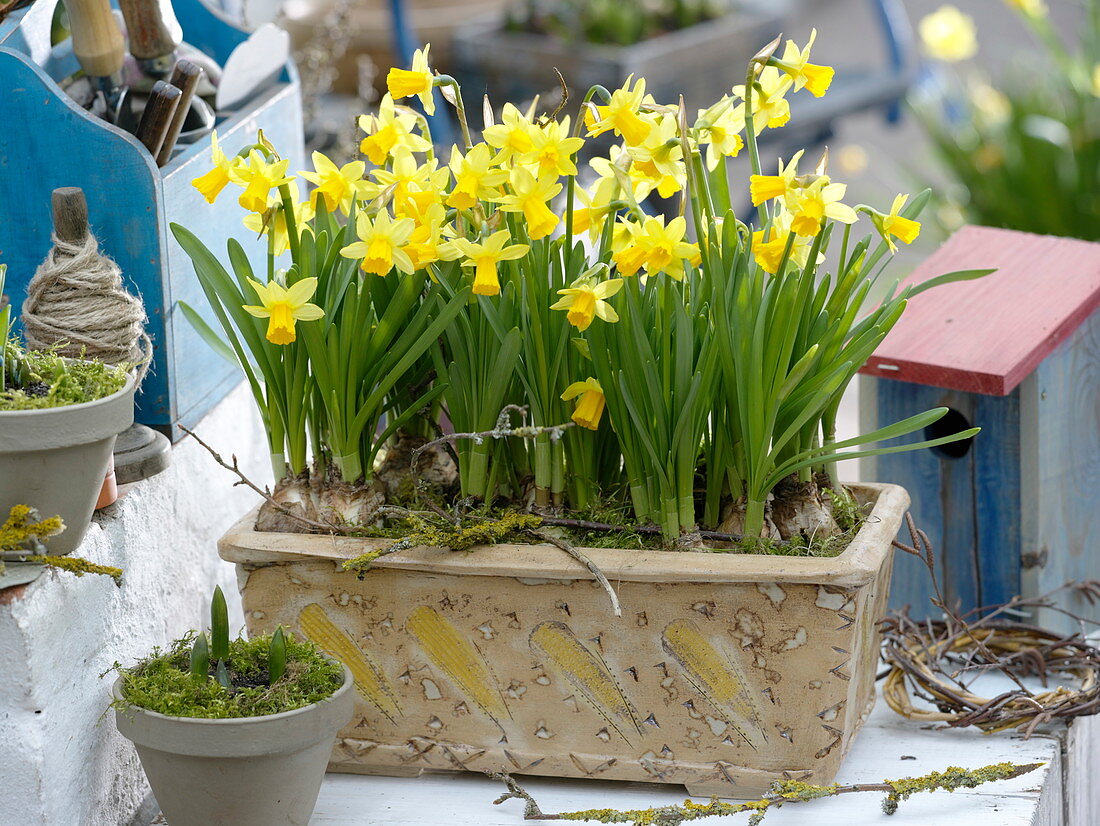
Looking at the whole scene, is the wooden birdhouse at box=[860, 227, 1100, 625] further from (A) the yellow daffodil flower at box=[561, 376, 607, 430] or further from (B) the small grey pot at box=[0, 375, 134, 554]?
(B) the small grey pot at box=[0, 375, 134, 554]

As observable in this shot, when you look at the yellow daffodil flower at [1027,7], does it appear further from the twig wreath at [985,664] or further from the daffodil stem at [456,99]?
the daffodil stem at [456,99]

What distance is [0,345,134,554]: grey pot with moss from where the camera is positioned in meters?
0.92

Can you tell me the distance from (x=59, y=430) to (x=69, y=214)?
26 cm

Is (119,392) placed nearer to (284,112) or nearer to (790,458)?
(790,458)

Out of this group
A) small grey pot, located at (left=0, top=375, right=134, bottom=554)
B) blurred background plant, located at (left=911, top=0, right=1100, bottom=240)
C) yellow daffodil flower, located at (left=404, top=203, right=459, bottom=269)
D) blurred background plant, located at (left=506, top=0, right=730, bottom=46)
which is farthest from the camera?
blurred background plant, located at (left=506, top=0, right=730, bottom=46)

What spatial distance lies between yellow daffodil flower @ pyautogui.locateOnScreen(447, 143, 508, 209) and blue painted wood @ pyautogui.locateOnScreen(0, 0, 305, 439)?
32 cm

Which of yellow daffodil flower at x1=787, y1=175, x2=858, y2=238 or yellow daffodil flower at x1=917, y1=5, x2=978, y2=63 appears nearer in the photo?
yellow daffodil flower at x1=787, y1=175, x2=858, y2=238

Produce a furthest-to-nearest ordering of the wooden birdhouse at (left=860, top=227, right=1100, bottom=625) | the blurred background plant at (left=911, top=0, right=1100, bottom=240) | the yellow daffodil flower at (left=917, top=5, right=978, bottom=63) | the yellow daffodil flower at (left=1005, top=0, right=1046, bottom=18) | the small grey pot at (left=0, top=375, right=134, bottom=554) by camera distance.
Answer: the yellow daffodil flower at (left=917, top=5, right=978, bottom=63)
the yellow daffodil flower at (left=1005, top=0, right=1046, bottom=18)
the blurred background plant at (left=911, top=0, right=1100, bottom=240)
the wooden birdhouse at (left=860, top=227, right=1100, bottom=625)
the small grey pot at (left=0, top=375, right=134, bottom=554)

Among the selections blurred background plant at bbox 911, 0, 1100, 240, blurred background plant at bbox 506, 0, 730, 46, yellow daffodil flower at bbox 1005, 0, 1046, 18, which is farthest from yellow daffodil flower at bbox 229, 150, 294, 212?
blurred background plant at bbox 506, 0, 730, 46

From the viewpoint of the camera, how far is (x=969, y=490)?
56.8 inches

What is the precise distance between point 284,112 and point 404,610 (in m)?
0.68

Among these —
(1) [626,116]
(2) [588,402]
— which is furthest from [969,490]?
(1) [626,116]

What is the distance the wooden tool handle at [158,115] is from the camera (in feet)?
3.82

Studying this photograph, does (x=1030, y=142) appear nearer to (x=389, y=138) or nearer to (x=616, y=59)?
(x=616, y=59)
